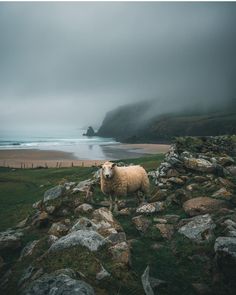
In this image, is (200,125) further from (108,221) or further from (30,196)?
(108,221)

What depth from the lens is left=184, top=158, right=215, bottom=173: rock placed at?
762 inches

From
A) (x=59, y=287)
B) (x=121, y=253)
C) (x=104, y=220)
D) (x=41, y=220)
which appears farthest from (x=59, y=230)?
(x=59, y=287)

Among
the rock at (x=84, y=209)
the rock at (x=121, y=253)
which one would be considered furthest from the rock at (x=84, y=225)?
the rock at (x=84, y=209)

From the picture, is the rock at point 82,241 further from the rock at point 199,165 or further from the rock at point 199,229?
the rock at point 199,165

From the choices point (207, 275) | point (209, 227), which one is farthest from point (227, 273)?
point (209, 227)

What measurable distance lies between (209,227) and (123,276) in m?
5.18

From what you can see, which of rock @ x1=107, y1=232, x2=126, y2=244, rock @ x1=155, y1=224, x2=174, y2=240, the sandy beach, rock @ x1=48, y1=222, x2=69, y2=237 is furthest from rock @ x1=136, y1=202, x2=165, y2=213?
the sandy beach

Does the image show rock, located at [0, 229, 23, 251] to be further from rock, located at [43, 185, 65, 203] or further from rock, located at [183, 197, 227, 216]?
rock, located at [183, 197, 227, 216]

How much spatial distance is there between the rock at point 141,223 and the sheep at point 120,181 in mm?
2496

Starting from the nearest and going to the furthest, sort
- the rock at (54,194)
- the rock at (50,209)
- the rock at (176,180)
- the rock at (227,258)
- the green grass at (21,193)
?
the rock at (227,258), the rock at (50,209), the rock at (176,180), the rock at (54,194), the green grass at (21,193)

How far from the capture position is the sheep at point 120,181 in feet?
56.6

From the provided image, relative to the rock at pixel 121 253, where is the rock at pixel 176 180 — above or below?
above

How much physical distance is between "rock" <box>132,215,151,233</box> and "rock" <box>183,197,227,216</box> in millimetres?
2266

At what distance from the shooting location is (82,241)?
9.78m
